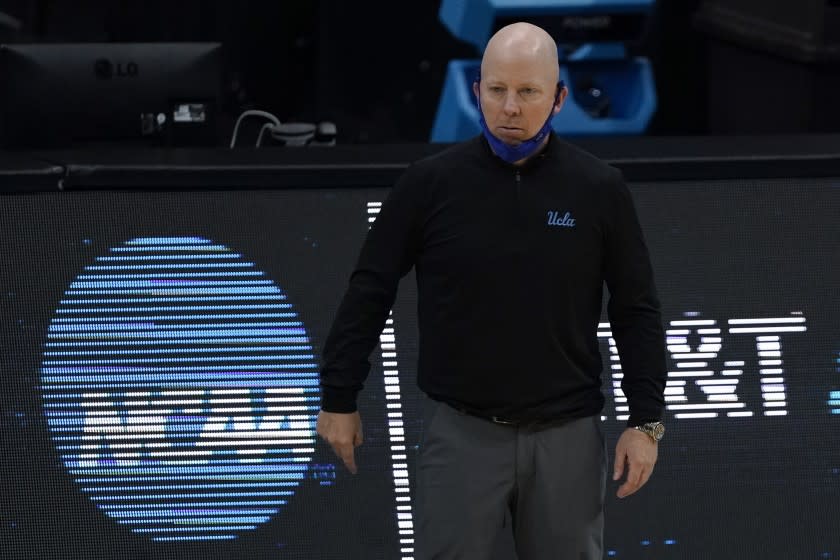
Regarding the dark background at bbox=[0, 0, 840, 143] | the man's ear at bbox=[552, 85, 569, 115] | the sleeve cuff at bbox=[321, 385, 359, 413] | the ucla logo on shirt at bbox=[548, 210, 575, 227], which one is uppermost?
the man's ear at bbox=[552, 85, 569, 115]

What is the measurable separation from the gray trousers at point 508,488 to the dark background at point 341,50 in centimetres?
485

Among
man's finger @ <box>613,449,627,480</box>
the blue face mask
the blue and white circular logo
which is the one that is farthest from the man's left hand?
the blue and white circular logo

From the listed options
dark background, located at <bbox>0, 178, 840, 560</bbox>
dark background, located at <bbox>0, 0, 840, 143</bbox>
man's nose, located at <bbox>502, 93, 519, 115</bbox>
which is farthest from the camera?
dark background, located at <bbox>0, 0, 840, 143</bbox>

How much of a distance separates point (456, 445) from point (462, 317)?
228 mm

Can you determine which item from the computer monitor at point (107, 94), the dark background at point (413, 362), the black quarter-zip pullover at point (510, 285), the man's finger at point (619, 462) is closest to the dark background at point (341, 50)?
the computer monitor at point (107, 94)

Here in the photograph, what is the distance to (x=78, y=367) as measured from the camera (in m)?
2.86

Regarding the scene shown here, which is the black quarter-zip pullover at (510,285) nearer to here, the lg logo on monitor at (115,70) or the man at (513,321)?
the man at (513,321)

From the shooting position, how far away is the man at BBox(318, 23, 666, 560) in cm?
222

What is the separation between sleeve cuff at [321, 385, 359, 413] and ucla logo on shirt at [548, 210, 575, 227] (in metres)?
0.46

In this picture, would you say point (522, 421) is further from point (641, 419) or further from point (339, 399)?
point (339, 399)

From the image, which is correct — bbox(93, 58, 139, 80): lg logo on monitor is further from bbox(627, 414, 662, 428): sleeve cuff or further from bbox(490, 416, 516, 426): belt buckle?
bbox(627, 414, 662, 428): sleeve cuff

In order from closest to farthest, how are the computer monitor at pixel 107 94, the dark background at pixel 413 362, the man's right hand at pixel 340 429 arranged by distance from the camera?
the man's right hand at pixel 340 429, the dark background at pixel 413 362, the computer monitor at pixel 107 94

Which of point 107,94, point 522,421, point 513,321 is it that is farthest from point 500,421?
point 107,94

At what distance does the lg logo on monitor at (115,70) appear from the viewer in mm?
3932
